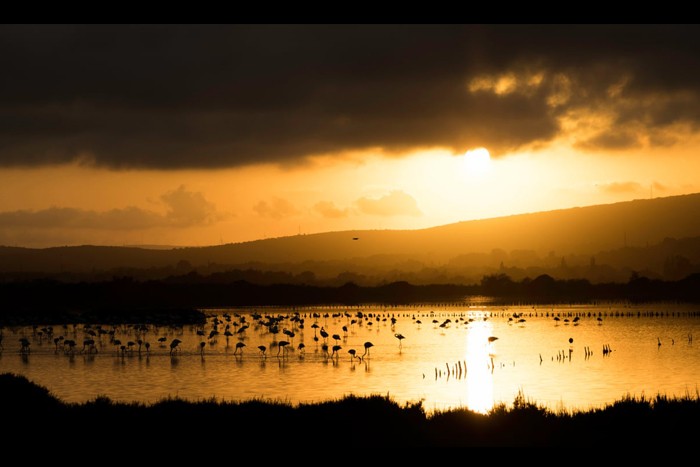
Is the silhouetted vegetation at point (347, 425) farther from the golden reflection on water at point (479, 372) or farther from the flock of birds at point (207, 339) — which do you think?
the flock of birds at point (207, 339)

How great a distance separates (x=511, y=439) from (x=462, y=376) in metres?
30.2

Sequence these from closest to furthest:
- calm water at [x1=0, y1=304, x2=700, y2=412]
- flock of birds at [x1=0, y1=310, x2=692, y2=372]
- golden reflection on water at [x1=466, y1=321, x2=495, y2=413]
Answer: golden reflection on water at [x1=466, y1=321, x2=495, y2=413]
calm water at [x1=0, y1=304, x2=700, y2=412]
flock of birds at [x1=0, y1=310, x2=692, y2=372]

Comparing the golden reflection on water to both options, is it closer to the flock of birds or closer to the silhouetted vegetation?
the flock of birds

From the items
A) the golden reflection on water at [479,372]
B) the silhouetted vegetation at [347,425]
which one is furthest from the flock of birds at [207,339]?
the silhouetted vegetation at [347,425]

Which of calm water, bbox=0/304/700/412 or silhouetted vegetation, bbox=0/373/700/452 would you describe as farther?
calm water, bbox=0/304/700/412

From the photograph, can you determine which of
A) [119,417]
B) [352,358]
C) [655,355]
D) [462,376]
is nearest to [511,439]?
[119,417]

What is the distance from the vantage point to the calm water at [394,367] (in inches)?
1694

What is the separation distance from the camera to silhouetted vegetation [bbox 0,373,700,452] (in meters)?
21.7

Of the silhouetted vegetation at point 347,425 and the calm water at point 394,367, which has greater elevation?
the silhouetted vegetation at point 347,425

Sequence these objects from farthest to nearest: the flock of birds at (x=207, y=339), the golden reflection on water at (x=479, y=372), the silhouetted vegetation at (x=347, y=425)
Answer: the flock of birds at (x=207, y=339) < the golden reflection on water at (x=479, y=372) < the silhouetted vegetation at (x=347, y=425)

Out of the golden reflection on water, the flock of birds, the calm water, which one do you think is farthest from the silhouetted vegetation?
the flock of birds

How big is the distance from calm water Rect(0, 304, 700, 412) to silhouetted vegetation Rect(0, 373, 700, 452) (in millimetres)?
8323

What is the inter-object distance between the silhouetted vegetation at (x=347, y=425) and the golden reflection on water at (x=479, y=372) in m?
5.39

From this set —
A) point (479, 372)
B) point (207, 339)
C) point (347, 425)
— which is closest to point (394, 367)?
point (479, 372)
